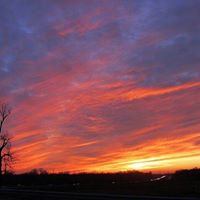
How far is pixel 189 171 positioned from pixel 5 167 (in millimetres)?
33166

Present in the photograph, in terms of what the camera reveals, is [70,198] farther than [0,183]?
No

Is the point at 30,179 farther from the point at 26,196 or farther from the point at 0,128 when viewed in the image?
the point at 26,196

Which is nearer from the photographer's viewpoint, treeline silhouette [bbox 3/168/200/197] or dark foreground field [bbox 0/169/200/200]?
dark foreground field [bbox 0/169/200/200]

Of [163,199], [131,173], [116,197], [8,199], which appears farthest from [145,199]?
[131,173]

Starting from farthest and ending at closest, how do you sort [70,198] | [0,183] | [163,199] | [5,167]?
[5,167], [0,183], [70,198], [163,199]

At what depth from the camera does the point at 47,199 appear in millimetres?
28125

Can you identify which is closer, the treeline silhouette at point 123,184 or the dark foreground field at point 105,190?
the dark foreground field at point 105,190

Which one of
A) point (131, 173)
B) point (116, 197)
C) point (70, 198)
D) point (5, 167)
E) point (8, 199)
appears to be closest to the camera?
point (116, 197)

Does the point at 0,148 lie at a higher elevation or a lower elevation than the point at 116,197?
higher

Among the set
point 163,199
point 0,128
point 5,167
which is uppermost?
point 0,128

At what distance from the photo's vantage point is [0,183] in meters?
67.1

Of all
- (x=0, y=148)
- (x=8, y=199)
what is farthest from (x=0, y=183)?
(x=8, y=199)

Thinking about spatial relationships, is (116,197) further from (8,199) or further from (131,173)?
(131,173)

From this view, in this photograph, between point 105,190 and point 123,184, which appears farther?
point 123,184
